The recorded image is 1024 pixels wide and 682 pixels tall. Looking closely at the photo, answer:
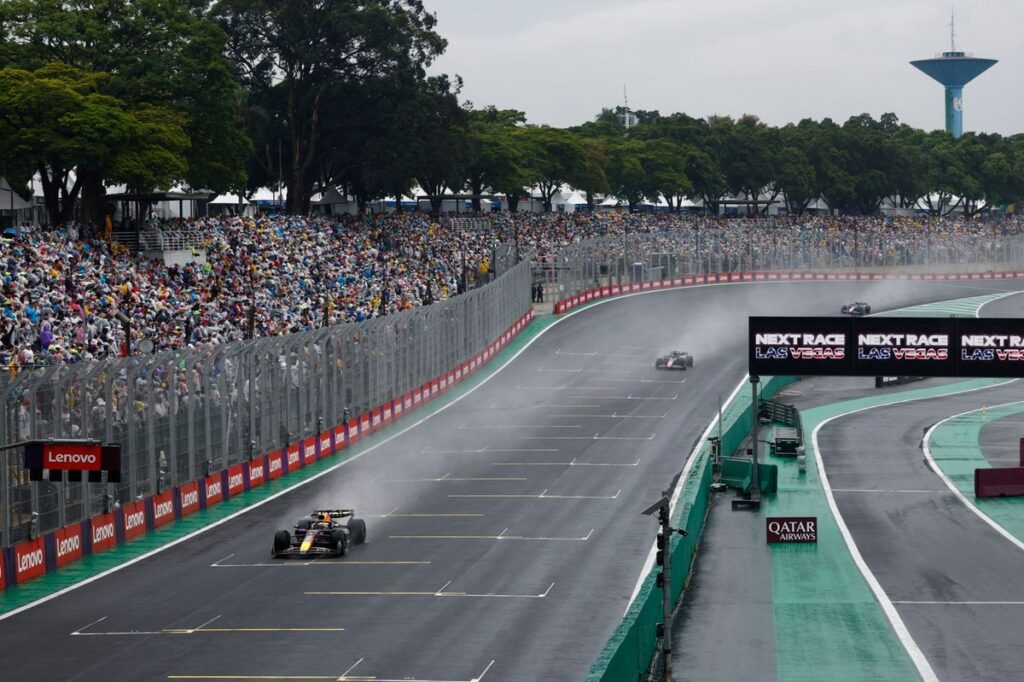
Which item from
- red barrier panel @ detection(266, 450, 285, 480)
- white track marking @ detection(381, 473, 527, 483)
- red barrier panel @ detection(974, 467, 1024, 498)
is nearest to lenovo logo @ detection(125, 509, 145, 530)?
red barrier panel @ detection(266, 450, 285, 480)

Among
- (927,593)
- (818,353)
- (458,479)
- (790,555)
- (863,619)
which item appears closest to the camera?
(863,619)

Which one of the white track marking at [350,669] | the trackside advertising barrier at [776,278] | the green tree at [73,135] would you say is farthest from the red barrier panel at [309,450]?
the trackside advertising barrier at [776,278]

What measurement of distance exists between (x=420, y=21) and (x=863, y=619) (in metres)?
84.7

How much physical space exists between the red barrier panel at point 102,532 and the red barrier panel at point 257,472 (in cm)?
982

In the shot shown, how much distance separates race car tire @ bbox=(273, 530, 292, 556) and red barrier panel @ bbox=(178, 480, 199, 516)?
659cm

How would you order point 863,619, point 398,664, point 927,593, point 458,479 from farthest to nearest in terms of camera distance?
point 458,479 < point 927,593 < point 863,619 < point 398,664

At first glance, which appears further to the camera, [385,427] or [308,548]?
[385,427]

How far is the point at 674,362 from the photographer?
87.2m

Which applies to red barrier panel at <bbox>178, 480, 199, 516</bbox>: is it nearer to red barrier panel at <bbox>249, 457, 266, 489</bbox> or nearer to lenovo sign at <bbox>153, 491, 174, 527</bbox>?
lenovo sign at <bbox>153, 491, 174, 527</bbox>

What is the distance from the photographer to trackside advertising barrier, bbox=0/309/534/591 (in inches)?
1465

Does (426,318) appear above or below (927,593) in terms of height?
above

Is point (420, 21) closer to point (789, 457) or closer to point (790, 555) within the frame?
point (789, 457)

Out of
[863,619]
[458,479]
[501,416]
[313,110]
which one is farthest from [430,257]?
[863,619]

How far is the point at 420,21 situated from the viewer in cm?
11331
